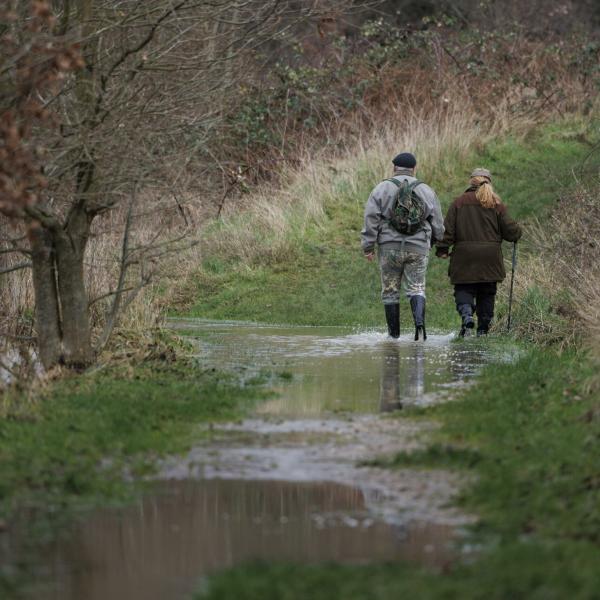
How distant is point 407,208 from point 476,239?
103 centimetres

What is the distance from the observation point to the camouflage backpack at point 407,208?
46.7 feet

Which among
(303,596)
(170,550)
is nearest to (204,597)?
(303,596)

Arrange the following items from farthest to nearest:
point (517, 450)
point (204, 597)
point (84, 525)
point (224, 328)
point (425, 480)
A: 1. point (224, 328)
2. point (517, 450)
3. point (425, 480)
4. point (84, 525)
5. point (204, 597)

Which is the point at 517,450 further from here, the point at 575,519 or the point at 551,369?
the point at 551,369

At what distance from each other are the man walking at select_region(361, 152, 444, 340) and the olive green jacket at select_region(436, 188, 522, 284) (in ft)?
1.03

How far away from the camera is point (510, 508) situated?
239 inches

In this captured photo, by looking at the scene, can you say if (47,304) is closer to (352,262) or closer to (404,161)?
(404,161)

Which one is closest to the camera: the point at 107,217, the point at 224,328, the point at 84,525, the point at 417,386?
the point at 84,525

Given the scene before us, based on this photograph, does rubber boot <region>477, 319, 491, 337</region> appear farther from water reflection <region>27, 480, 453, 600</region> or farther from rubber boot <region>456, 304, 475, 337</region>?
water reflection <region>27, 480, 453, 600</region>

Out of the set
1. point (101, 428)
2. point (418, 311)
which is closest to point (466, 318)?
point (418, 311)

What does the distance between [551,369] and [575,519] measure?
478 cm

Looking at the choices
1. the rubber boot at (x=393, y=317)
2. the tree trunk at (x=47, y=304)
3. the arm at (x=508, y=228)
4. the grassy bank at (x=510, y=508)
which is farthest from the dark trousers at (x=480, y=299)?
the tree trunk at (x=47, y=304)

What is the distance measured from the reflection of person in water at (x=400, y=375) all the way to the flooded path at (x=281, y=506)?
0.10 feet

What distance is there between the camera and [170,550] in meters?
5.53
